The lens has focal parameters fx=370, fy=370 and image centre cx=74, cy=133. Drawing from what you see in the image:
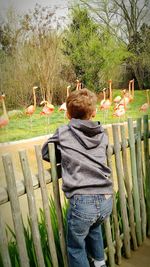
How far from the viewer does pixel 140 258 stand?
2.19 m

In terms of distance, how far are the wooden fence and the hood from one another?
0.15 metres

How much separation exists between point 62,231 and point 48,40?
1.47m

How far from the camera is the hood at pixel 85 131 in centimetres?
153

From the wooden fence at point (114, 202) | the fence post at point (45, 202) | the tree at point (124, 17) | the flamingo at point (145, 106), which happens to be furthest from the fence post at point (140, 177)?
the flamingo at point (145, 106)

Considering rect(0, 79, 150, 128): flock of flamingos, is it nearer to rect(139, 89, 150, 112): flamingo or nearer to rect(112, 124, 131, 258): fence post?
rect(139, 89, 150, 112): flamingo

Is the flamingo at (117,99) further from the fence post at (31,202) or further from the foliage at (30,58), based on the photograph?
the fence post at (31,202)

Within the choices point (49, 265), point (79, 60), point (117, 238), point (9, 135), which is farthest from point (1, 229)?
point (79, 60)

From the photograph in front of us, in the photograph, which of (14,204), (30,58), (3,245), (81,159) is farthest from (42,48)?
(3,245)

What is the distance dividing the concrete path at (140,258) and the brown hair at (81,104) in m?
1.03

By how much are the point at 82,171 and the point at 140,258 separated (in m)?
0.95

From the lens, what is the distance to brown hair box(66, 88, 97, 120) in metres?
1.54

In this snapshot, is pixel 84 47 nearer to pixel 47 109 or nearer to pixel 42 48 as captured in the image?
pixel 42 48

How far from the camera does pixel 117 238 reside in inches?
82.4

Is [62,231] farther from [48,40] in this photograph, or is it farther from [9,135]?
[48,40]
